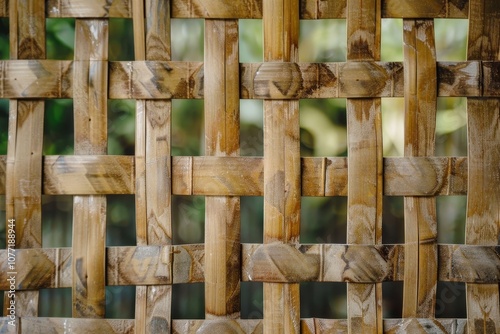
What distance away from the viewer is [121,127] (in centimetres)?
63

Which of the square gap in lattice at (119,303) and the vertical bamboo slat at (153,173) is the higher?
the vertical bamboo slat at (153,173)

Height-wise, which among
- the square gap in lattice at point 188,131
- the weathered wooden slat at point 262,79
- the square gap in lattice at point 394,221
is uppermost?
the weathered wooden slat at point 262,79

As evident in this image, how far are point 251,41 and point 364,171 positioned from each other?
0.24m

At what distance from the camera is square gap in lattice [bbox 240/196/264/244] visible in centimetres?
64

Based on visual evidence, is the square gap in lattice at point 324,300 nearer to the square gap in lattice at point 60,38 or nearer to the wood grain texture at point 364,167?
the wood grain texture at point 364,167

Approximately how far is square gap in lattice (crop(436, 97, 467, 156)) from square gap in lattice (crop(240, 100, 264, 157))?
9.8 inches

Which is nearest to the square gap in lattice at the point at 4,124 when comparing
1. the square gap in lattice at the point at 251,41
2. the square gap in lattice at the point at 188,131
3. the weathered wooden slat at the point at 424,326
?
the square gap in lattice at the point at 188,131

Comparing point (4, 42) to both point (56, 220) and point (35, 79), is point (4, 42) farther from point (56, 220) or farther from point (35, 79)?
point (56, 220)

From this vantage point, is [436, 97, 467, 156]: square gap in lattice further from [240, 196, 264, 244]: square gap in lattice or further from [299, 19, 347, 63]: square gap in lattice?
[240, 196, 264, 244]: square gap in lattice

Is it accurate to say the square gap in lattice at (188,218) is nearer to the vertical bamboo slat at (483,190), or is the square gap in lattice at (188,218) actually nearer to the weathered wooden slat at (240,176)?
the weathered wooden slat at (240,176)

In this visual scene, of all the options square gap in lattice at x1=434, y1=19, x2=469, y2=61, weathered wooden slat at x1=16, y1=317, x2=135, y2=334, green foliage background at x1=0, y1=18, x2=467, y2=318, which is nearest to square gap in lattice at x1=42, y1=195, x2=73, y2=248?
green foliage background at x1=0, y1=18, x2=467, y2=318

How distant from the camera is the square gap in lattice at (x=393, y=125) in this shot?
620mm

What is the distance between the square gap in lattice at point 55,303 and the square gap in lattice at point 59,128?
198 millimetres

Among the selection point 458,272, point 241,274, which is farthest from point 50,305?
point 458,272
